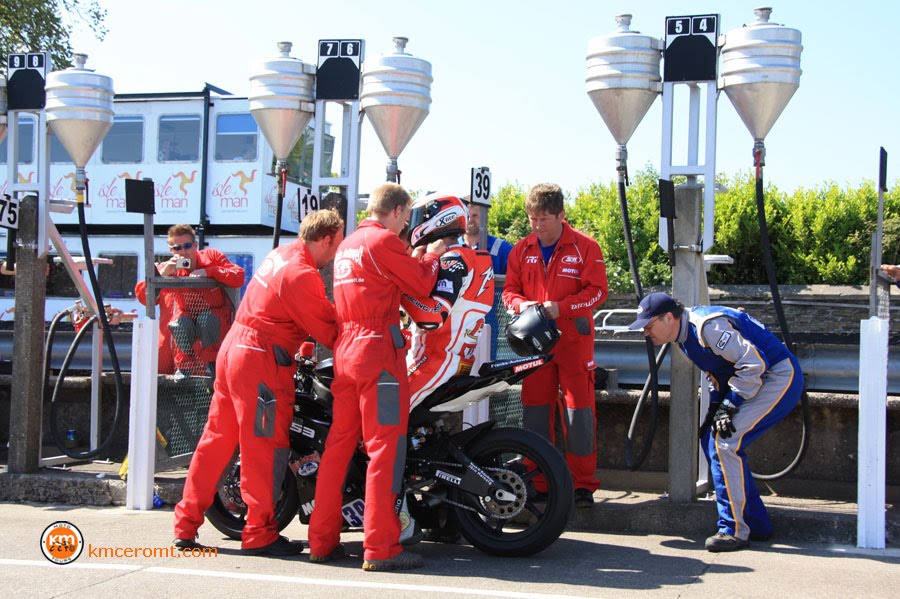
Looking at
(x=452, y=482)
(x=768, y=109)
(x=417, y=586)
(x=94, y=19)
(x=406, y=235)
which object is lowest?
(x=417, y=586)

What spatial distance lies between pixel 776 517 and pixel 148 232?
475 centimetres

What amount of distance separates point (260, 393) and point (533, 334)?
160 centimetres

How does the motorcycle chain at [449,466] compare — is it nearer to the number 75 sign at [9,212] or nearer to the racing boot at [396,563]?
the racing boot at [396,563]

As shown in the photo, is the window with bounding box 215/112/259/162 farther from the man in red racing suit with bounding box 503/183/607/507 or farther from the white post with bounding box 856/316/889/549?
the white post with bounding box 856/316/889/549

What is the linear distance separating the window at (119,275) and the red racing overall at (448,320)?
701 inches

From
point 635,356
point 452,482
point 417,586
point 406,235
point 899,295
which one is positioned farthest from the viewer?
point 899,295

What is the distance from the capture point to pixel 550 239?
23.2 ft

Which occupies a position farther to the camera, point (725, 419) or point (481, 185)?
point (481, 185)

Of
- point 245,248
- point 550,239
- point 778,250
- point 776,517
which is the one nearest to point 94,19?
point 245,248

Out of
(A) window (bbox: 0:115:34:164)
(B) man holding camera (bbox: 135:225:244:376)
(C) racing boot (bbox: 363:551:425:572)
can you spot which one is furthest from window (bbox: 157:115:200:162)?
(C) racing boot (bbox: 363:551:425:572)

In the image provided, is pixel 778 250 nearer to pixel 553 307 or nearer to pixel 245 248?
pixel 245 248

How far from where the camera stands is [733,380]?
6188 mm

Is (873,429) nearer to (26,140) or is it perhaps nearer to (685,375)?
(685,375)

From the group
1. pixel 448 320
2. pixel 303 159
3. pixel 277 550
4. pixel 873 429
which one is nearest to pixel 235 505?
pixel 277 550
